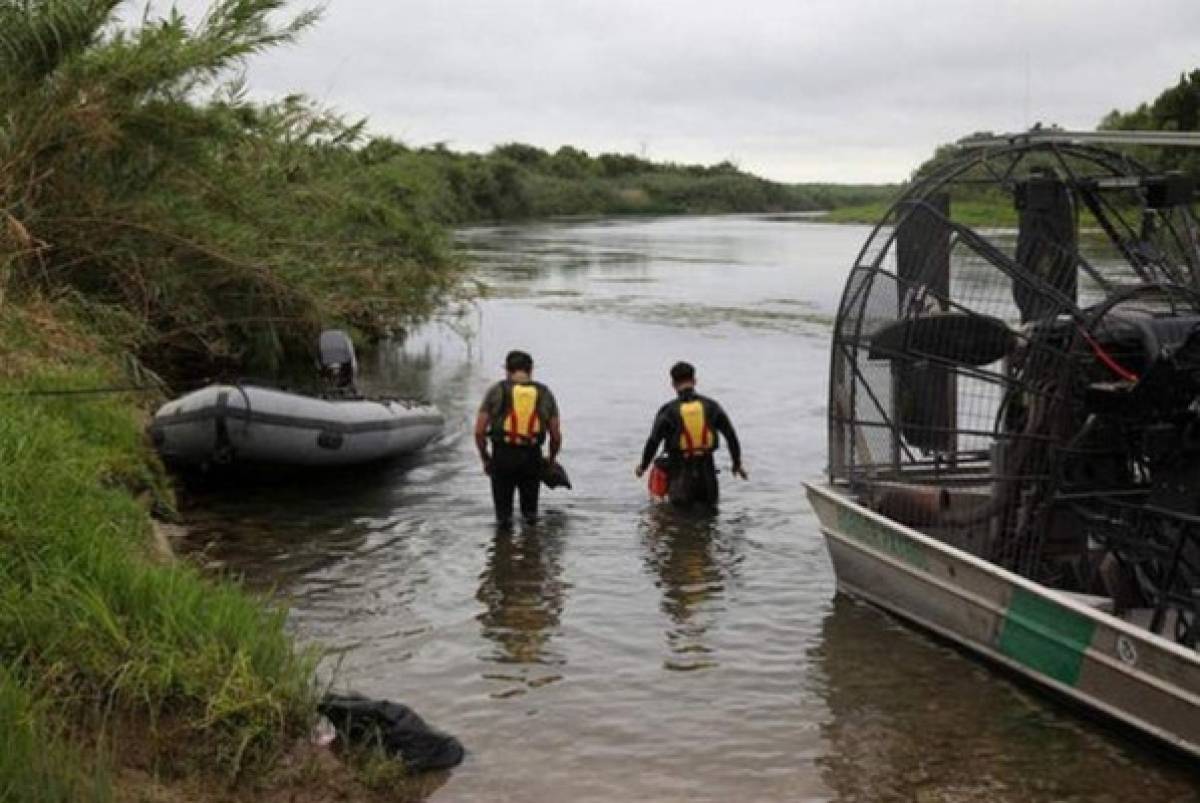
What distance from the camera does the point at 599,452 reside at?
15.4m

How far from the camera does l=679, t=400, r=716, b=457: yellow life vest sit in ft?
37.6

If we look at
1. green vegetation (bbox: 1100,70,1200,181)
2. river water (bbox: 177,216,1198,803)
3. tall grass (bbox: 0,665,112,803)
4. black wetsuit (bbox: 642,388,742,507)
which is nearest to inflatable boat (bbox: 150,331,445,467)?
river water (bbox: 177,216,1198,803)

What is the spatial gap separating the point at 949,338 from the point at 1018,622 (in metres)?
1.76

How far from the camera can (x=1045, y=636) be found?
711 cm

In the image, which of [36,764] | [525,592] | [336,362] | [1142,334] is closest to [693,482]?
[525,592]

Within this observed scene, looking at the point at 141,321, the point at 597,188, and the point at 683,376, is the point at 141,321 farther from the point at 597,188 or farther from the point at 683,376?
the point at 597,188

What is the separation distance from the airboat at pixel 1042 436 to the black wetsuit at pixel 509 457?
96.4 inches

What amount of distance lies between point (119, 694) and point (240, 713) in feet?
1.47

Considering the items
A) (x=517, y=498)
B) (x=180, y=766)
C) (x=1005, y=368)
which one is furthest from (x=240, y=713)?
(x=517, y=498)

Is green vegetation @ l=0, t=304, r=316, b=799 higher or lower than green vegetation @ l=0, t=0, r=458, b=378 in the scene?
lower

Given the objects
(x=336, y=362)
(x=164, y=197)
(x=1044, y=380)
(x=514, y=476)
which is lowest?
(x=514, y=476)

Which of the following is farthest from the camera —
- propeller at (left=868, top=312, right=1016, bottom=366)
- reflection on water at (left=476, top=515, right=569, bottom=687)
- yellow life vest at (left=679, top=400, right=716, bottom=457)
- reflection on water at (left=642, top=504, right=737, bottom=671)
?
yellow life vest at (left=679, top=400, right=716, bottom=457)

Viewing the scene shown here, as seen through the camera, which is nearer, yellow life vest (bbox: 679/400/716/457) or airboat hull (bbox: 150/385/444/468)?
yellow life vest (bbox: 679/400/716/457)

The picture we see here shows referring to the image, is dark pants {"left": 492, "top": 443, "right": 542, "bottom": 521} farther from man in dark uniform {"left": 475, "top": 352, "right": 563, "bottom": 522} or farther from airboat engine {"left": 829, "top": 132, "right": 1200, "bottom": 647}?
airboat engine {"left": 829, "top": 132, "right": 1200, "bottom": 647}
